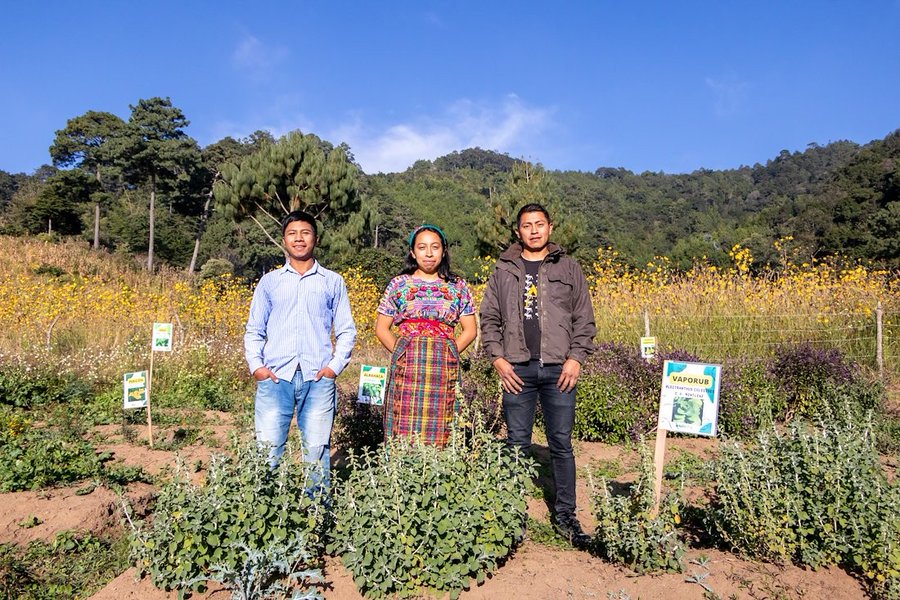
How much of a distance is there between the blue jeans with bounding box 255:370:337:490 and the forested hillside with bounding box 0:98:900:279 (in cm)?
852

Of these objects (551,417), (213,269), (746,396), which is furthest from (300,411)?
(213,269)

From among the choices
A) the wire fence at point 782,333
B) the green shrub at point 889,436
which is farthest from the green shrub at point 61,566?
the wire fence at point 782,333

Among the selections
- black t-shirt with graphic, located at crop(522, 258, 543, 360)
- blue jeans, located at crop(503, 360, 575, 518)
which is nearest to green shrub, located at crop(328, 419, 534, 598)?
blue jeans, located at crop(503, 360, 575, 518)

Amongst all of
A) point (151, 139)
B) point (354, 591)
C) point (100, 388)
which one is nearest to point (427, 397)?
point (354, 591)

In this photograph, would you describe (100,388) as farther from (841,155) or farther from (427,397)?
(841,155)

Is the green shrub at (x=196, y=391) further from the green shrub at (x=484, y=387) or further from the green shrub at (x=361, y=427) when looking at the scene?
the green shrub at (x=484, y=387)

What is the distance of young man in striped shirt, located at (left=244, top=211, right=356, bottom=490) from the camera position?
9.52ft

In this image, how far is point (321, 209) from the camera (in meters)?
18.2

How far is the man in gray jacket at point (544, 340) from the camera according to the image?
295 centimetres

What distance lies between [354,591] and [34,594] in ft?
5.55

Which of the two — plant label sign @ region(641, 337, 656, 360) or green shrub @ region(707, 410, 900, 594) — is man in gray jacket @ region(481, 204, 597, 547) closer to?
green shrub @ region(707, 410, 900, 594)

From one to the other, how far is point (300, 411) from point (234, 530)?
2.93 ft

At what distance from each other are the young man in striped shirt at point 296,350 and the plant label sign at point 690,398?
1.69 m

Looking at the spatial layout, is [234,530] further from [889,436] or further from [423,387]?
[889,436]
